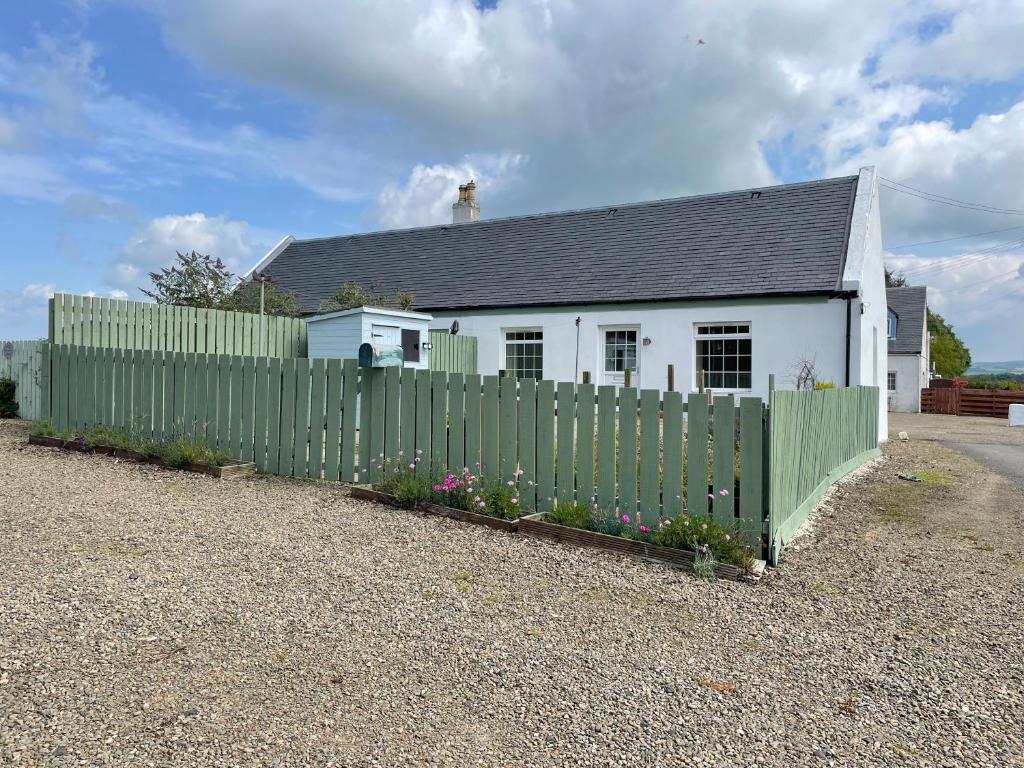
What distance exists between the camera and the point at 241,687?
3.02 m

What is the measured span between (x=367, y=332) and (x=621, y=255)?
27.1 feet

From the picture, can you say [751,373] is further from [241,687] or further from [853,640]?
[241,687]

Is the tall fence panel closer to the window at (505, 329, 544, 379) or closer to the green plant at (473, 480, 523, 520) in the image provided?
the window at (505, 329, 544, 379)

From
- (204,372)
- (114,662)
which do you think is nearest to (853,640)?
(114,662)

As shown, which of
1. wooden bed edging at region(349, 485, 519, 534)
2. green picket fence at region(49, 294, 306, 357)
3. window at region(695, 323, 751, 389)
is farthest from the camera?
window at region(695, 323, 751, 389)

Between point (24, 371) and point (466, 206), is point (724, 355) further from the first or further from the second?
point (24, 371)

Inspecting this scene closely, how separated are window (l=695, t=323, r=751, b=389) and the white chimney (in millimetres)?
12570

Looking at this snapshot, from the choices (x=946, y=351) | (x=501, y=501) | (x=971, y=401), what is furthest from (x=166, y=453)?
(x=946, y=351)

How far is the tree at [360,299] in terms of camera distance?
18203 millimetres

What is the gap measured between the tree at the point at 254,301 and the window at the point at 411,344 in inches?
208

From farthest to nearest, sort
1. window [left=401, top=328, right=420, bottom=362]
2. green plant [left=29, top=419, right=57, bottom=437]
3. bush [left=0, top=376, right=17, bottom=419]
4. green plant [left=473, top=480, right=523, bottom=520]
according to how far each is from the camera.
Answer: bush [left=0, top=376, right=17, bottom=419]
window [left=401, top=328, right=420, bottom=362]
green plant [left=29, top=419, right=57, bottom=437]
green plant [left=473, top=480, right=523, bottom=520]

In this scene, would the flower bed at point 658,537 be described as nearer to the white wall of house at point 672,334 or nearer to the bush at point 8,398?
the white wall of house at point 672,334

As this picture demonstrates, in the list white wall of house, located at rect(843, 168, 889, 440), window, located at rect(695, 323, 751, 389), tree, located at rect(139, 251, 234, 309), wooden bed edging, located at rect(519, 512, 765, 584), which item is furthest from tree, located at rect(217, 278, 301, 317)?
white wall of house, located at rect(843, 168, 889, 440)

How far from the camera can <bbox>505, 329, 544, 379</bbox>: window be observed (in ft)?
57.2
